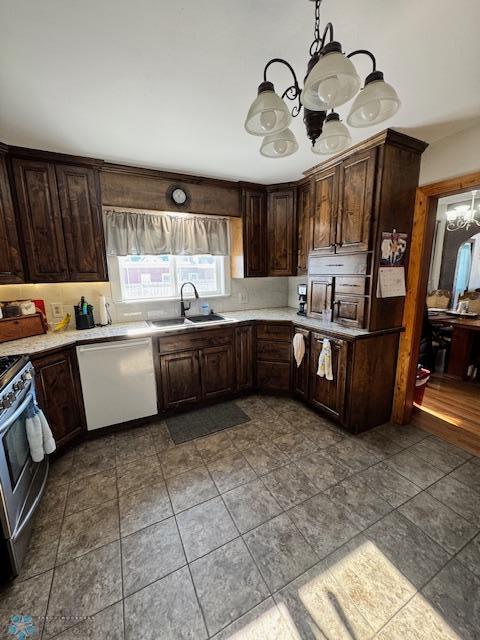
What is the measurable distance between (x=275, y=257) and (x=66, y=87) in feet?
7.86

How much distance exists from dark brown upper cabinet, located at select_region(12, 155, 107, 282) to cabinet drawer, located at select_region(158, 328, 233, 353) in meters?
0.95

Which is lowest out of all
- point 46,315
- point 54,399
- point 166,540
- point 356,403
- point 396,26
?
point 166,540

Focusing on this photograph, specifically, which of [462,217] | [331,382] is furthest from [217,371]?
[462,217]

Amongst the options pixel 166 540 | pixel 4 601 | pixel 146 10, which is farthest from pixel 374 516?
pixel 146 10

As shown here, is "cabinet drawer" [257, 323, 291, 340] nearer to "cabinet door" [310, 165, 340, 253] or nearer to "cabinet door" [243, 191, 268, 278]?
"cabinet door" [243, 191, 268, 278]

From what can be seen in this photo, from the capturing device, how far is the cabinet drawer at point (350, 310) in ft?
7.70

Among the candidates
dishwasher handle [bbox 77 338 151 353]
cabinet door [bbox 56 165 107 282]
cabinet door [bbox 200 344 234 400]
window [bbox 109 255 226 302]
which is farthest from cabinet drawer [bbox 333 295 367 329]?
cabinet door [bbox 56 165 107 282]

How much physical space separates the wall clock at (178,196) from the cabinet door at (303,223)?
1.30 metres

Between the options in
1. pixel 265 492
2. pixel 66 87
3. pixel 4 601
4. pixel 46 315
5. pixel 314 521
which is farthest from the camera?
pixel 46 315

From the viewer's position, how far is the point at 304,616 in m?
1.19

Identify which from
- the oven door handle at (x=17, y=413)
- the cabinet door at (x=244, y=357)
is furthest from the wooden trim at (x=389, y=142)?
the oven door handle at (x=17, y=413)

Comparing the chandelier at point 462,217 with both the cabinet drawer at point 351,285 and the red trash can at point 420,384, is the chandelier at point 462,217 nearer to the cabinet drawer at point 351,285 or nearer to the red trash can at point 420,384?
the red trash can at point 420,384

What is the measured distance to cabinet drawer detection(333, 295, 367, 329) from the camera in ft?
7.70

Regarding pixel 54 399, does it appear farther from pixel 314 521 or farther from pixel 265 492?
pixel 314 521
